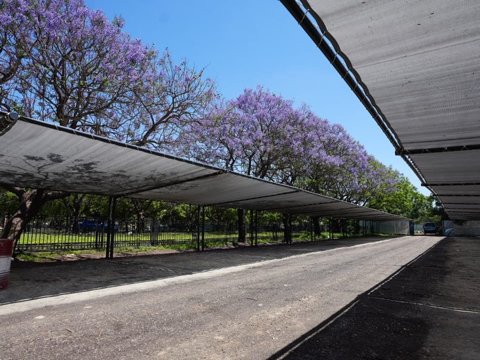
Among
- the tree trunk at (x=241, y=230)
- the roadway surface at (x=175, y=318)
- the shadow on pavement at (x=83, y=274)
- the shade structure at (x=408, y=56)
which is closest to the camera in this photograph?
the shade structure at (x=408, y=56)

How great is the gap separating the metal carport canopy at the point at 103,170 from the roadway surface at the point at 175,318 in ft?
10.2

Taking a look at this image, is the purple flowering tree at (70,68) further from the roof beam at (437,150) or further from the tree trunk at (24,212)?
the roof beam at (437,150)

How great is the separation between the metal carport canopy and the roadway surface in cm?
310

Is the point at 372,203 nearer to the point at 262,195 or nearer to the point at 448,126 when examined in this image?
the point at 262,195

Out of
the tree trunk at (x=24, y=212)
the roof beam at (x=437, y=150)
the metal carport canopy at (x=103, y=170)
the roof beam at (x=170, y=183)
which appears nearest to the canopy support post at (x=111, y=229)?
the metal carport canopy at (x=103, y=170)

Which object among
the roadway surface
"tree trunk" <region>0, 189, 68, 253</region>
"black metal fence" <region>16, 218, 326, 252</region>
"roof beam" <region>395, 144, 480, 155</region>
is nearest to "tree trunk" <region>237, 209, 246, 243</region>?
"black metal fence" <region>16, 218, 326, 252</region>

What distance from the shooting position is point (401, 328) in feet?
16.8

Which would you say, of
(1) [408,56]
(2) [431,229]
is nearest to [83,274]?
(1) [408,56]

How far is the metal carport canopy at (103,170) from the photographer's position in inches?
262

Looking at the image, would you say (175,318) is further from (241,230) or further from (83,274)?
(241,230)

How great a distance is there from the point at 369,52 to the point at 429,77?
3.89ft

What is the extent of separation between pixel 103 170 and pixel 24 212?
→ 19.1 feet

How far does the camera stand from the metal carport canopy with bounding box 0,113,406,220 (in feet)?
21.9

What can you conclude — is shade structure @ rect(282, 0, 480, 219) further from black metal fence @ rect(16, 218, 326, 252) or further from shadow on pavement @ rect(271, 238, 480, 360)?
black metal fence @ rect(16, 218, 326, 252)
